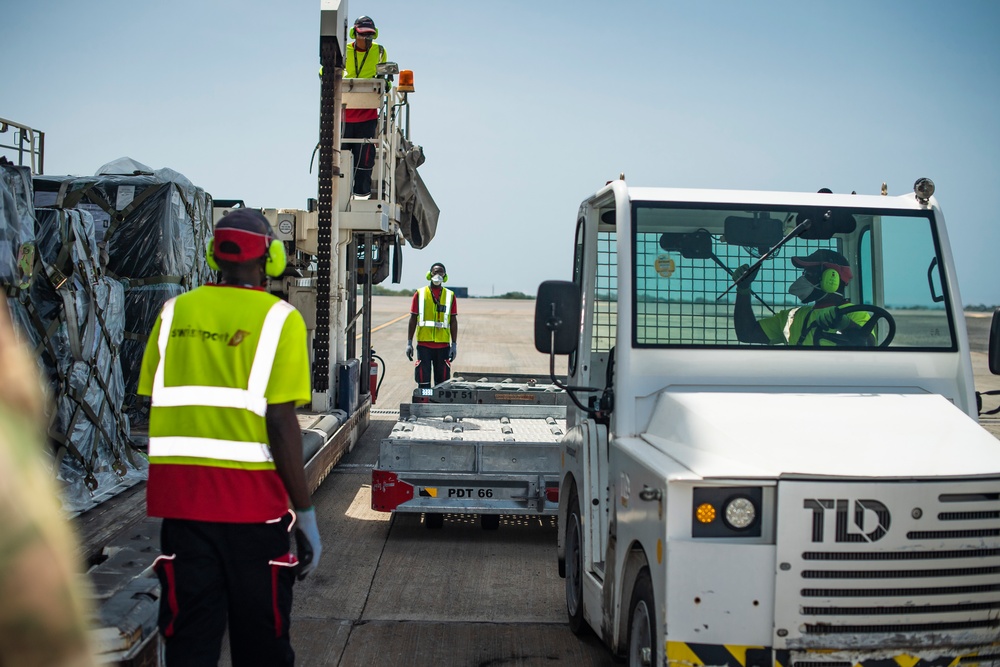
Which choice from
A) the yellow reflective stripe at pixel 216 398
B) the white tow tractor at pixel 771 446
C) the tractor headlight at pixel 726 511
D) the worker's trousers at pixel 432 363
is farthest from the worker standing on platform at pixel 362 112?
the tractor headlight at pixel 726 511

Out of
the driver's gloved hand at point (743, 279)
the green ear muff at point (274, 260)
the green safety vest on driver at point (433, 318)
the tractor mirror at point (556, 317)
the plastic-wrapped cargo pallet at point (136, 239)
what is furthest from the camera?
the green safety vest on driver at point (433, 318)

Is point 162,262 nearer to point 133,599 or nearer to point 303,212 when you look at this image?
point 303,212

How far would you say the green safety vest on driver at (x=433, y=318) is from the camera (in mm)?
13539

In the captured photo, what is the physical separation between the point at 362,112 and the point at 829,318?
7.68 meters

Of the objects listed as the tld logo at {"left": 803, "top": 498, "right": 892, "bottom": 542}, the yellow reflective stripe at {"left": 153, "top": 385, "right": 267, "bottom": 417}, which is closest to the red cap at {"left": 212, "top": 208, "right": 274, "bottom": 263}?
the yellow reflective stripe at {"left": 153, "top": 385, "right": 267, "bottom": 417}

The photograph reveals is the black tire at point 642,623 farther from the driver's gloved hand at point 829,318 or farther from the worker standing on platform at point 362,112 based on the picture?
the worker standing on platform at point 362,112

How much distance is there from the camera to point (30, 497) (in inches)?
42.7

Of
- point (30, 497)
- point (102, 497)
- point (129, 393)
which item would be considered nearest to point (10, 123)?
point (129, 393)

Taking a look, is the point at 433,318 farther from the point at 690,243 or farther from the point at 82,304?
the point at 690,243

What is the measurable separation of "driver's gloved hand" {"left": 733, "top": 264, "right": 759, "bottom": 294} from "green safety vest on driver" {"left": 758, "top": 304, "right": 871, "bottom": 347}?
0.18m

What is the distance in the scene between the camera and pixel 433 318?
13562mm

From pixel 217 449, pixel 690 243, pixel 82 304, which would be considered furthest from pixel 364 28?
pixel 217 449

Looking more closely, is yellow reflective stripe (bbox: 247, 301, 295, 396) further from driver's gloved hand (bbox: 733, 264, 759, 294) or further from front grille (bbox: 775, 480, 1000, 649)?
driver's gloved hand (bbox: 733, 264, 759, 294)

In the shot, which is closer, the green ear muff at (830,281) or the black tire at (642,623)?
the black tire at (642,623)
